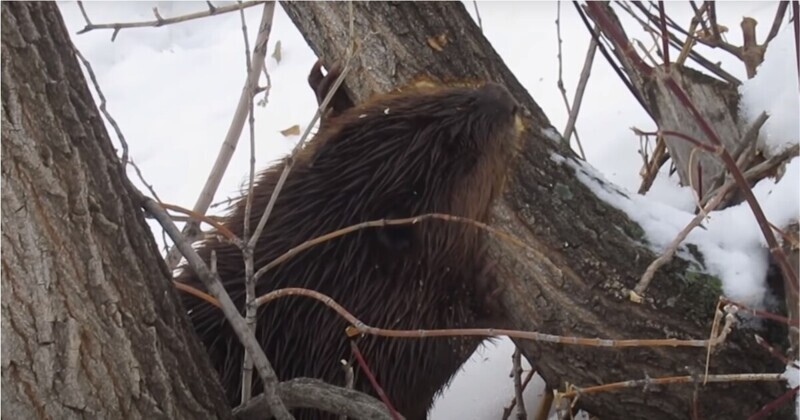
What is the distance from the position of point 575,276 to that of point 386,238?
0.39m

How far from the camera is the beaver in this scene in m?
2.23

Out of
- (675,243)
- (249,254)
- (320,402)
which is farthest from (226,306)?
(675,243)

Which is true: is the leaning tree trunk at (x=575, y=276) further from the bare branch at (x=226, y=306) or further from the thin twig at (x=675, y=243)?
the bare branch at (x=226, y=306)

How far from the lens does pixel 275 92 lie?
4.38 meters

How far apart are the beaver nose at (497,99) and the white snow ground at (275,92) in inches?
21.3

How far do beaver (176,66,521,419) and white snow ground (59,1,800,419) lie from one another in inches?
23.5

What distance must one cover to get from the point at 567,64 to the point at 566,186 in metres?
1.82

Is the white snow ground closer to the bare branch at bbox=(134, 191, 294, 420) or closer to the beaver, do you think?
the beaver

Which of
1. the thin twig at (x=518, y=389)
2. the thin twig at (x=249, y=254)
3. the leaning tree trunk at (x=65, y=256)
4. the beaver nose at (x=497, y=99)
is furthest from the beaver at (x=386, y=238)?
the leaning tree trunk at (x=65, y=256)

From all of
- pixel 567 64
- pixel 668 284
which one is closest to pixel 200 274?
pixel 668 284

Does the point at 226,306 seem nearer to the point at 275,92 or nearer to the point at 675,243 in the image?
the point at 675,243

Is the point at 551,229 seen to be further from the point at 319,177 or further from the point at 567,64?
the point at 567,64

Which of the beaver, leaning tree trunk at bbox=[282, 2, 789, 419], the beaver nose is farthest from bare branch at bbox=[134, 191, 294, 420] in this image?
the beaver nose

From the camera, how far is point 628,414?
232 cm
